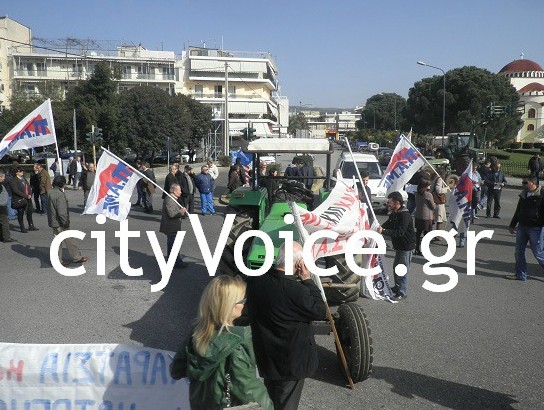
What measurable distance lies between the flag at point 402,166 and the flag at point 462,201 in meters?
1.89

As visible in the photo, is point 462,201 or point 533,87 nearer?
point 462,201

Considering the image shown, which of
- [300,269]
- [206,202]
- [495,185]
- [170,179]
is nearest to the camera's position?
[300,269]

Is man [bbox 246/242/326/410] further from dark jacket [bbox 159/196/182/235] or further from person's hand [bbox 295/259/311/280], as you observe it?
dark jacket [bbox 159/196/182/235]

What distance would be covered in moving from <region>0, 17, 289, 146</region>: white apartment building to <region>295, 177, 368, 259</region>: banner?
57612mm

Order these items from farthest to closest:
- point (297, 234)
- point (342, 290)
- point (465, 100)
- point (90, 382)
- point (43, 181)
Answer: point (465, 100) → point (43, 181) → point (297, 234) → point (342, 290) → point (90, 382)

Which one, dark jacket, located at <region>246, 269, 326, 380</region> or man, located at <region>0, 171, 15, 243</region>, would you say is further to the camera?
man, located at <region>0, 171, 15, 243</region>

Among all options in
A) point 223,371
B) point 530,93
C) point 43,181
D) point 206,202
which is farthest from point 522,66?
point 223,371

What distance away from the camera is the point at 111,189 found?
368 inches

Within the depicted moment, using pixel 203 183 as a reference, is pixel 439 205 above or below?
below

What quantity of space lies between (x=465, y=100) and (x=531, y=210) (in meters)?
53.6

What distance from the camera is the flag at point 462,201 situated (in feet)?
37.9

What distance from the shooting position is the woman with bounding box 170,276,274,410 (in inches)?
120

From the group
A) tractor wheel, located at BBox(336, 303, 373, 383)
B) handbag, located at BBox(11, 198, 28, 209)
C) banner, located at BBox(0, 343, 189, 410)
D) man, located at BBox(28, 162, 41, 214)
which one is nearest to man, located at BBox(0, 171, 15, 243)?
handbag, located at BBox(11, 198, 28, 209)

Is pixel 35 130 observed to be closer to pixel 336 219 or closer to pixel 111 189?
pixel 111 189
